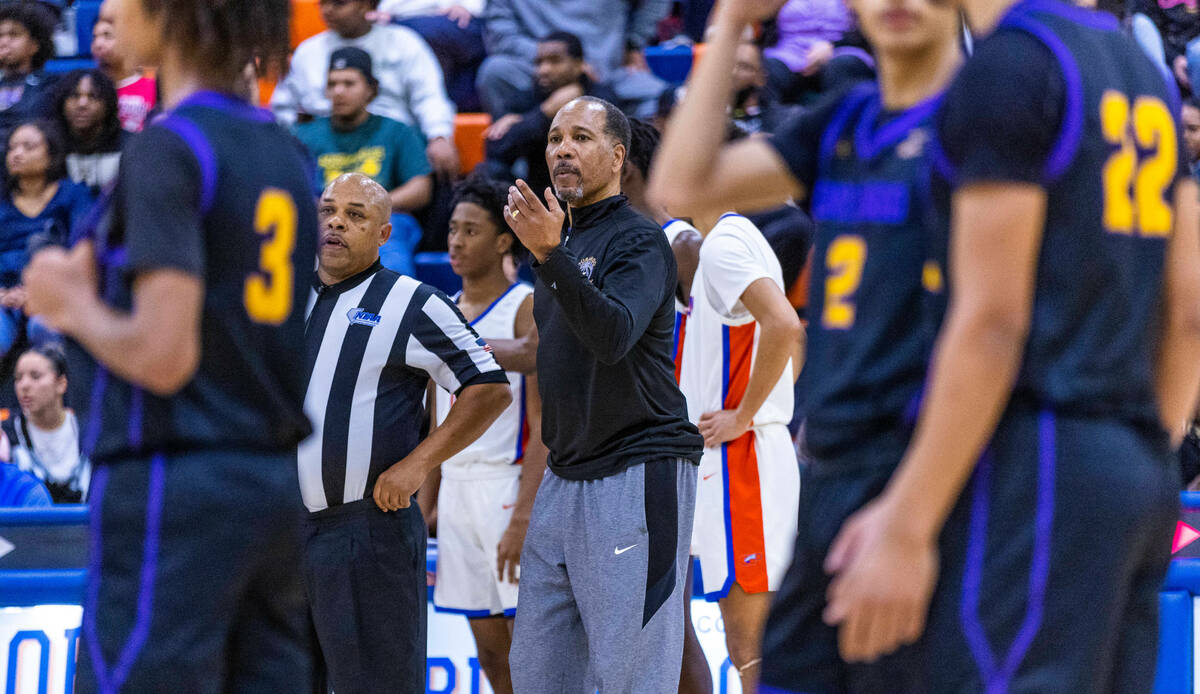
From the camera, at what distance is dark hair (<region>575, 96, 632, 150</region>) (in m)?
4.74

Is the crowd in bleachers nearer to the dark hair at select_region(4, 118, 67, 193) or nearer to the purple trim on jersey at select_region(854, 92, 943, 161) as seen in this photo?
the dark hair at select_region(4, 118, 67, 193)

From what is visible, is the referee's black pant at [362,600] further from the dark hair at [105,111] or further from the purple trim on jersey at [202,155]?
the dark hair at [105,111]

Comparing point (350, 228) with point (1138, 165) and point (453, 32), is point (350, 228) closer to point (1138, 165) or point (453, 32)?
point (1138, 165)

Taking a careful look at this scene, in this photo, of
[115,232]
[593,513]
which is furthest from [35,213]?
[115,232]

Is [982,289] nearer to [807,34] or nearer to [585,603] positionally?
[585,603]

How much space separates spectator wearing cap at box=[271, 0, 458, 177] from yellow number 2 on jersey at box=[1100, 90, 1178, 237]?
22.6 feet

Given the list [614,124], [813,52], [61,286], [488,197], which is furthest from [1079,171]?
[813,52]

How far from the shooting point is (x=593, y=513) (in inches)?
173

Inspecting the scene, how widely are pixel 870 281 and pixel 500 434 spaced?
3.85m

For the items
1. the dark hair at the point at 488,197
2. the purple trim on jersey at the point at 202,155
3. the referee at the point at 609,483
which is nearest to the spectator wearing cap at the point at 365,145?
the dark hair at the point at 488,197

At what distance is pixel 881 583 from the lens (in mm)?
2059

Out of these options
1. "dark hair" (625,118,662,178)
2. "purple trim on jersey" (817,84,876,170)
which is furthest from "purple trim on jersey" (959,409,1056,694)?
"dark hair" (625,118,662,178)

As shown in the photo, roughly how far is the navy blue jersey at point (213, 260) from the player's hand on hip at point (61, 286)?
0.04 metres

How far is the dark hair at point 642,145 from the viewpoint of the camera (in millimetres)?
5605
